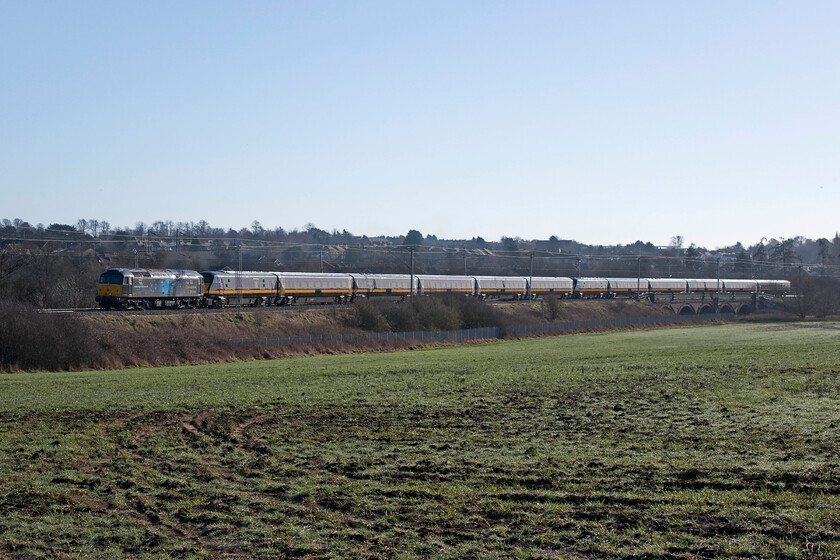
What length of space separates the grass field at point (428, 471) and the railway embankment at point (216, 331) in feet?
47.4

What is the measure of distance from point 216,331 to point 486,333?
2501cm

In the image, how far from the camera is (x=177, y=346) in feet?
152

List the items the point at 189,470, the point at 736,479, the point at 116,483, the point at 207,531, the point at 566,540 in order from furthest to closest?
the point at 189,470 < the point at 116,483 < the point at 736,479 < the point at 207,531 < the point at 566,540

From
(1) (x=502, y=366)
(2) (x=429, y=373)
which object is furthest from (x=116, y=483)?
(1) (x=502, y=366)

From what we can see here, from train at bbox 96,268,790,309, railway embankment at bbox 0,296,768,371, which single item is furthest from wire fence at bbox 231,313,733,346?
train at bbox 96,268,790,309

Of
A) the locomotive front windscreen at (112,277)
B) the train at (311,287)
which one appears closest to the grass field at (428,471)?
the locomotive front windscreen at (112,277)

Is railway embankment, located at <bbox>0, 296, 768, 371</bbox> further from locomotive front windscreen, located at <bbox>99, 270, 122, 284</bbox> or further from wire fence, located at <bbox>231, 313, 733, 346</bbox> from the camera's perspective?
locomotive front windscreen, located at <bbox>99, 270, 122, 284</bbox>

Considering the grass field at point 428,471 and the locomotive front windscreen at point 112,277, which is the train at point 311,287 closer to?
the locomotive front windscreen at point 112,277

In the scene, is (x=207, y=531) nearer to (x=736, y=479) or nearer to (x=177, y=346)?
(x=736, y=479)

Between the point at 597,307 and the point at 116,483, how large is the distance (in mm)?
86750

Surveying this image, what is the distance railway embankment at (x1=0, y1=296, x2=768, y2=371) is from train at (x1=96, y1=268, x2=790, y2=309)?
505 cm

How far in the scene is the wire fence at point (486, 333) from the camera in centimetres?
5231

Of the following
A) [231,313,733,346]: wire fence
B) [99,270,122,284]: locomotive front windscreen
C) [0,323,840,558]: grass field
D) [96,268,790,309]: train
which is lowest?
[231,313,733,346]: wire fence

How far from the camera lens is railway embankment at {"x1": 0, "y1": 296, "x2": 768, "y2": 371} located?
41156 mm
